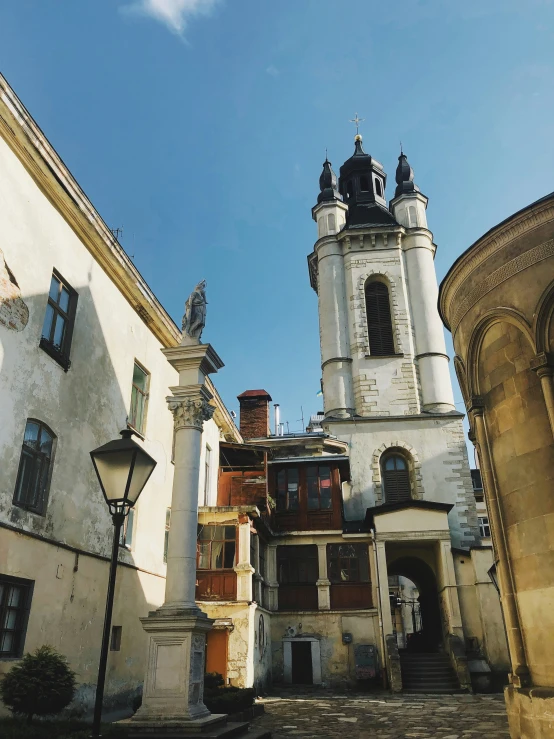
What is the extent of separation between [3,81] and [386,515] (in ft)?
70.9

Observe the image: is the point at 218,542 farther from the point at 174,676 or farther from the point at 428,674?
the point at 174,676

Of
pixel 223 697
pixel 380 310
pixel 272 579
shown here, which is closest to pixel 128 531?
pixel 223 697

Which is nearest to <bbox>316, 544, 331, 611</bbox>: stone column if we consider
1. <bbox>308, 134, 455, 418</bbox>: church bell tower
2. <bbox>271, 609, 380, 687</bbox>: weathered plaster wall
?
<bbox>271, 609, 380, 687</bbox>: weathered plaster wall

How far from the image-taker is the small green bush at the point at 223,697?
13453mm

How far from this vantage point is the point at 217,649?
20.7m

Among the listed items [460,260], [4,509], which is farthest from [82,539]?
[460,260]

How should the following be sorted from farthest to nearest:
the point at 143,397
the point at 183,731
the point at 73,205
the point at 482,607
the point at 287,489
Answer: the point at 287,489, the point at 482,607, the point at 143,397, the point at 73,205, the point at 183,731

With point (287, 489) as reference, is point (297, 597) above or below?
below

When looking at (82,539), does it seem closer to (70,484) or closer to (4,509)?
(70,484)

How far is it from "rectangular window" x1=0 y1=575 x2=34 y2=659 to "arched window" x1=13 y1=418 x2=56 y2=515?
1447 millimetres

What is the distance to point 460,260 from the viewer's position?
1248 centimetres

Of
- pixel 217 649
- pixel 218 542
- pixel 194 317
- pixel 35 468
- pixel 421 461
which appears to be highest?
pixel 421 461

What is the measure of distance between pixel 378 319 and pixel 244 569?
1876 cm

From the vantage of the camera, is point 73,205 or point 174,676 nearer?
point 174,676
